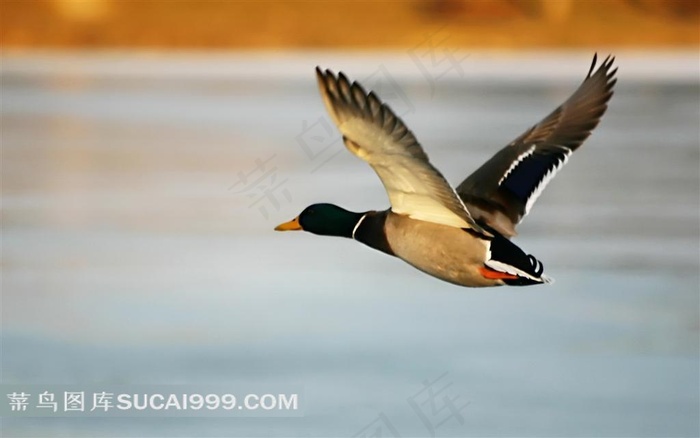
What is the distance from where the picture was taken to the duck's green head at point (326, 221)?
4.62 m

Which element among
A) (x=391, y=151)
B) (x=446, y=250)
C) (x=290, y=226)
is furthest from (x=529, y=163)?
(x=391, y=151)

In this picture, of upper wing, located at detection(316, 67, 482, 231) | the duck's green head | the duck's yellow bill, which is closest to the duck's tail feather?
upper wing, located at detection(316, 67, 482, 231)

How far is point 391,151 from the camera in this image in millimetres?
3715

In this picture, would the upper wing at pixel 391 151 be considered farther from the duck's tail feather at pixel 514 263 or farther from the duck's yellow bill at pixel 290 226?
the duck's yellow bill at pixel 290 226

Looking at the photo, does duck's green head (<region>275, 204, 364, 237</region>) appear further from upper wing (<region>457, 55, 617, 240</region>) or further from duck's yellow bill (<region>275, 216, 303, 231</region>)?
upper wing (<region>457, 55, 617, 240</region>)

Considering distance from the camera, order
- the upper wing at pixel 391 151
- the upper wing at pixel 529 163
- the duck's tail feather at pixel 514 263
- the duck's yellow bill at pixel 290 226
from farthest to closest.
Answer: the duck's yellow bill at pixel 290 226, the upper wing at pixel 529 163, the duck's tail feather at pixel 514 263, the upper wing at pixel 391 151

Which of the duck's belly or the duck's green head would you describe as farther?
the duck's green head

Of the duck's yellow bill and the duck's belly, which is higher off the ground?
the duck's yellow bill

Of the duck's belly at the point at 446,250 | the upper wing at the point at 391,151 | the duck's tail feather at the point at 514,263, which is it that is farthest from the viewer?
the duck's belly at the point at 446,250

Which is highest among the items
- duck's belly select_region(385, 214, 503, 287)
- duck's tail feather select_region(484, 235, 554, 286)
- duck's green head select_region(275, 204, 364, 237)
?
duck's green head select_region(275, 204, 364, 237)

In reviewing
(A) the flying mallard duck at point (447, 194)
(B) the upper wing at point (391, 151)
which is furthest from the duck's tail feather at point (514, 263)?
(B) the upper wing at point (391, 151)

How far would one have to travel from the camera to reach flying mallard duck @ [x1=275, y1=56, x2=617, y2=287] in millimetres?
3600

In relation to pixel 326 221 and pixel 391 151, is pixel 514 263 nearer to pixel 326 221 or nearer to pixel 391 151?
pixel 391 151

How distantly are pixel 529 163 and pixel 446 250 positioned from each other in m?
0.67
